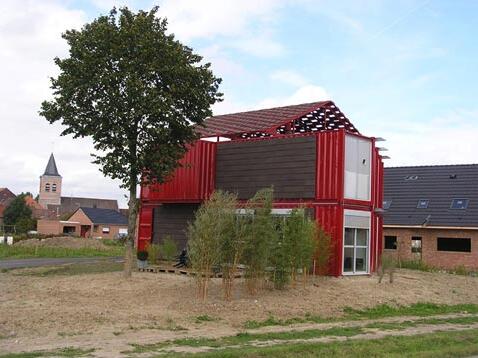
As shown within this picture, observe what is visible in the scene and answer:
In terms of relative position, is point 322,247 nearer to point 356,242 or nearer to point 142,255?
point 356,242

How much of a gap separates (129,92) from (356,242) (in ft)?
32.3

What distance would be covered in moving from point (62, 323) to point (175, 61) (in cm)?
950

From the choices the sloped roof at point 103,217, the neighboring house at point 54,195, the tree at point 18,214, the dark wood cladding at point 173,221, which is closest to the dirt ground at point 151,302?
the dark wood cladding at point 173,221

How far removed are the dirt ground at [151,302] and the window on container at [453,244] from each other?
364 inches

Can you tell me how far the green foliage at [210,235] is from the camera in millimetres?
15250

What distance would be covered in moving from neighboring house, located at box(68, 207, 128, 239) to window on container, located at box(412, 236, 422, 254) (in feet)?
209

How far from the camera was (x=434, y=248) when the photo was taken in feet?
106

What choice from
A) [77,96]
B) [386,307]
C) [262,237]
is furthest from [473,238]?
[77,96]

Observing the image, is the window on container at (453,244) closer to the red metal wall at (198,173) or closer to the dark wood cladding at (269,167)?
the dark wood cladding at (269,167)

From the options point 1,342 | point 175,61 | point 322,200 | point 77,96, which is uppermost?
point 175,61

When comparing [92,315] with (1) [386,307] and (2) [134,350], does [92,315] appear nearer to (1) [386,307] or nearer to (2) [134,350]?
(2) [134,350]

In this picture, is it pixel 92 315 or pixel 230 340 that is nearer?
pixel 230 340

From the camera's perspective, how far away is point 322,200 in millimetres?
21938

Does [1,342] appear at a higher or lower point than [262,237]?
lower
